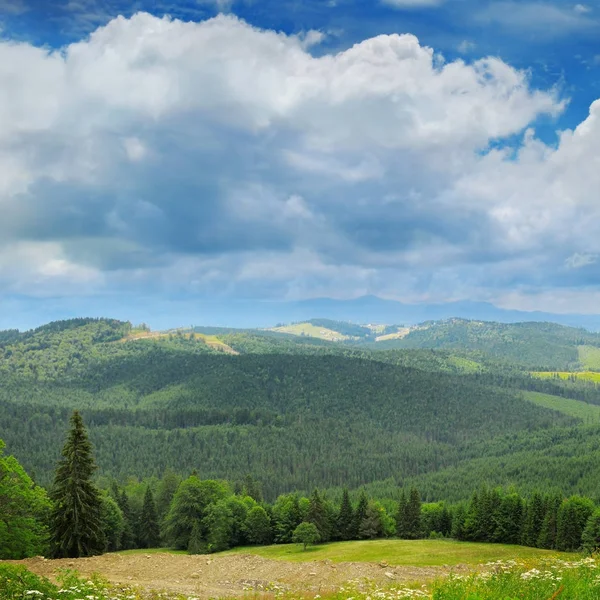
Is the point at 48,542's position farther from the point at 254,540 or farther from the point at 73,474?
the point at 254,540

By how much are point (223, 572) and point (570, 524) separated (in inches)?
2702

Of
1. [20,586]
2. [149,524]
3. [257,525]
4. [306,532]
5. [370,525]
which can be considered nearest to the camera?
[20,586]

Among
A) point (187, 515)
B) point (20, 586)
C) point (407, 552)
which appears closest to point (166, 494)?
point (187, 515)

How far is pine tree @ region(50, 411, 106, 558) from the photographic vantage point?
49.7 m

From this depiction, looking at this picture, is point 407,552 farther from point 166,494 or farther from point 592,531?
point 166,494

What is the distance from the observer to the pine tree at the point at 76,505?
4969 cm

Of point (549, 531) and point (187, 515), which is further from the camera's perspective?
point (187, 515)

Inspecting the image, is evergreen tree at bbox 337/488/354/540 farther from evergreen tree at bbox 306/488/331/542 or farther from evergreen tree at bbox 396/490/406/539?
evergreen tree at bbox 396/490/406/539

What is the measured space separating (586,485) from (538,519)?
389 ft

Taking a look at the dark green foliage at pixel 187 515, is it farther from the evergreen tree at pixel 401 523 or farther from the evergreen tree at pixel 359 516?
the evergreen tree at pixel 401 523

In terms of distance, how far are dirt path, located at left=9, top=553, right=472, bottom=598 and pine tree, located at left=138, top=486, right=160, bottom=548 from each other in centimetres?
7355

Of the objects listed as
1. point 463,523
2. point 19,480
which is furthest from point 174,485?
point 19,480

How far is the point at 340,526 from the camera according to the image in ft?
335

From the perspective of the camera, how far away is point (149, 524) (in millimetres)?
106562
